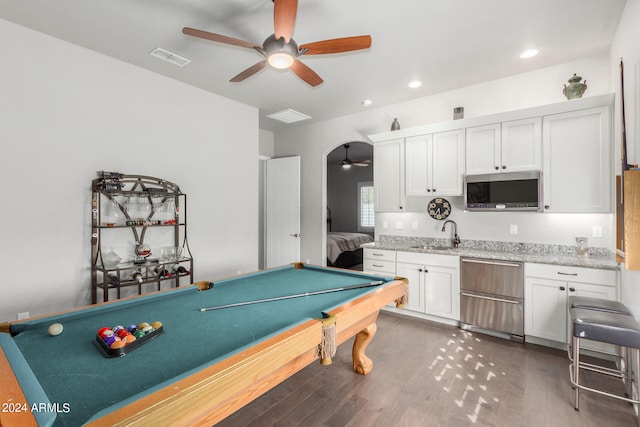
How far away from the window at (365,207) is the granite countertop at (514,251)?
184 inches

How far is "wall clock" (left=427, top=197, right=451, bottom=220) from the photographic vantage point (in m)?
4.01

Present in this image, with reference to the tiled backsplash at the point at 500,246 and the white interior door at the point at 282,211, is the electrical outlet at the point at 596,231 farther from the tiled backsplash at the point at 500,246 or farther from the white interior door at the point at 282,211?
the white interior door at the point at 282,211

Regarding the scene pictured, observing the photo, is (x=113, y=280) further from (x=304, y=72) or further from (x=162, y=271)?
(x=304, y=72)

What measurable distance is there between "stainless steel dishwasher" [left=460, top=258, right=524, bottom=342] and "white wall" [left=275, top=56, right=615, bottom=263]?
60cm

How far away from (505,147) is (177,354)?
11.7 feet

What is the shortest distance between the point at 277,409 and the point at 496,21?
3.41 m

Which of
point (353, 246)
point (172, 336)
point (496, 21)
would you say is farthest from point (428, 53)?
point (353, 246)

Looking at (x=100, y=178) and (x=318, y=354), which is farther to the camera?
(x=100, y=178)

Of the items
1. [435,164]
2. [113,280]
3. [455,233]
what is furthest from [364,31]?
[113,280]

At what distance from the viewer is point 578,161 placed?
2967 millimetres

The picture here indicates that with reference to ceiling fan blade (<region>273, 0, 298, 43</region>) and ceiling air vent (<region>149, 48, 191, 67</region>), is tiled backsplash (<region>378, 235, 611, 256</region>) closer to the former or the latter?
ceiling fan blade (<region>273, 0, 298, 43</region>)

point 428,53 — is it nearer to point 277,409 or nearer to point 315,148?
point 315,148

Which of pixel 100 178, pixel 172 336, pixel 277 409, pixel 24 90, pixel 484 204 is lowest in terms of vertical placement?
pixel 277 409

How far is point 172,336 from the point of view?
144 centimetres
